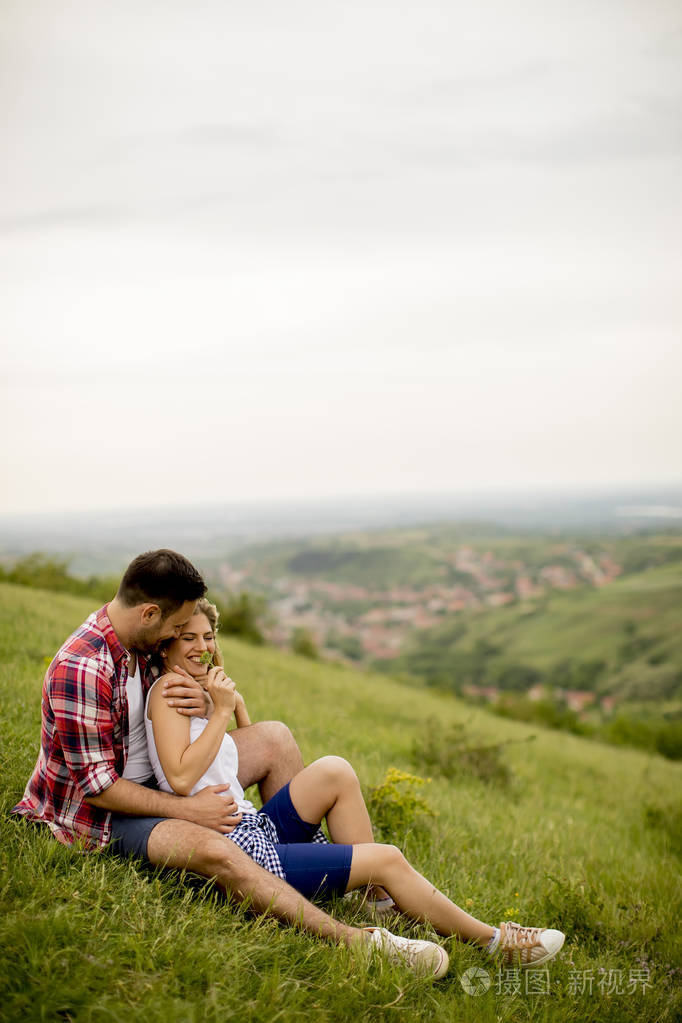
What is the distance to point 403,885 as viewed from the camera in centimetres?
335

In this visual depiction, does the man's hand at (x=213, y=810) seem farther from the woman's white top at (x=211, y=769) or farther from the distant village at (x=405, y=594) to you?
the distant village at (x=405, y=594)

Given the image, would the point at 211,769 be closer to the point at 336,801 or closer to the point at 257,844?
the point at 257,844

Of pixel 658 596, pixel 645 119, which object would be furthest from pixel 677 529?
pixel 645 119

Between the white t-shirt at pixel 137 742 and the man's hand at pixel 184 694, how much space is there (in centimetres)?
18

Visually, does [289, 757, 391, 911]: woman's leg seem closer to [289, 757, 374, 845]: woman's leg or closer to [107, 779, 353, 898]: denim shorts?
[289, 757, 374, 845]: woman's leg

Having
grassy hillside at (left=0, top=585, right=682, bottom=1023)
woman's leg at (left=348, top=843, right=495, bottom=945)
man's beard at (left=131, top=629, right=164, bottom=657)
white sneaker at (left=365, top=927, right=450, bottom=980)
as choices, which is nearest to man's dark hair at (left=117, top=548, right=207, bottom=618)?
man's beard at (left=131, top=629, right=164, bottom=657)

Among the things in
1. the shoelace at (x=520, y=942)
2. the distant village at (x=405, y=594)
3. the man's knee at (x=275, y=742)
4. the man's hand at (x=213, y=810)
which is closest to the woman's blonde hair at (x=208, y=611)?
the man's knee at (x=275, y=742)

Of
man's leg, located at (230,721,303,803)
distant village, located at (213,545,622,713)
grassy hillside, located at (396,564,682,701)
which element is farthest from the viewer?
distant village, located at (213,545,622,713)

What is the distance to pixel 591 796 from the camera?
31.8 ft

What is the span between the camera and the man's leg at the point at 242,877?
3139 mm

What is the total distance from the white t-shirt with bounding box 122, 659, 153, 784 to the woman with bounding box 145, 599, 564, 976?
0.07 meters

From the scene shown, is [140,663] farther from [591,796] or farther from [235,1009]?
[591,796]

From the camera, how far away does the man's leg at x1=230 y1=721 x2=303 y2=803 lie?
13.1 ft

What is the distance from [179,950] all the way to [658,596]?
8794 cm
